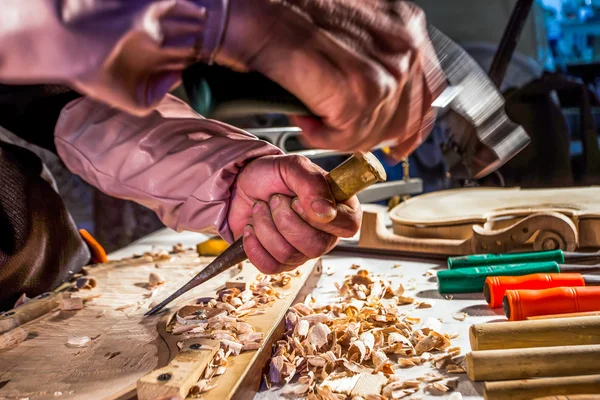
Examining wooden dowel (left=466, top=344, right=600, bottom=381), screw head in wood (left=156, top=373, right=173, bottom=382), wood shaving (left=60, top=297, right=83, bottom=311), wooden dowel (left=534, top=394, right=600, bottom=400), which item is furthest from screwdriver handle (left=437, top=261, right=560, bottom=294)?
wood shaving (left=60, top=297, right=83, bottom=311)

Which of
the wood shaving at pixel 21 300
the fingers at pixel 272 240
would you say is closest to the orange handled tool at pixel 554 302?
the fingers at pixel 272 240

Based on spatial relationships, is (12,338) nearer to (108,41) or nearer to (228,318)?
(228,318)

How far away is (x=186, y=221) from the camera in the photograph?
4.01 ft

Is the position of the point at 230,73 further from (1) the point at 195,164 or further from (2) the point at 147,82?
(1) the point at 195,164

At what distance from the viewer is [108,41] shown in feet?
1.28

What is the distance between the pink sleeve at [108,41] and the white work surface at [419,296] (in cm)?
57

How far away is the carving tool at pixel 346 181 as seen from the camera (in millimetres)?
784

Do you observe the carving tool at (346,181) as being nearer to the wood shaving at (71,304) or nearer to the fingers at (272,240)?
the fingers at (272,240)

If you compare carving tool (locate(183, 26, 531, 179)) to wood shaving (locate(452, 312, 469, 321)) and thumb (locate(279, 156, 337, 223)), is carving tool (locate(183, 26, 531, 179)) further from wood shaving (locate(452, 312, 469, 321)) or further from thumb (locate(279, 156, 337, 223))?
wood shaving (locate(452, 312, 469, 321))

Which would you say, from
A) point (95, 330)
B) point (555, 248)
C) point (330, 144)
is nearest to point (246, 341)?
point (95, 330)

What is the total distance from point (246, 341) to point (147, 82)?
551 millimetres

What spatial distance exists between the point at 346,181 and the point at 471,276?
0.47 m

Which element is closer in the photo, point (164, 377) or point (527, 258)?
point (164, 377)

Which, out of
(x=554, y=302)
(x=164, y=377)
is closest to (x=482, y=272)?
(x=554, y=302)
